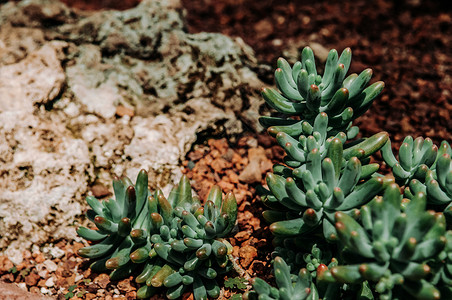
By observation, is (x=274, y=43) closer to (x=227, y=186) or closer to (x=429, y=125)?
(x=429, y=125)

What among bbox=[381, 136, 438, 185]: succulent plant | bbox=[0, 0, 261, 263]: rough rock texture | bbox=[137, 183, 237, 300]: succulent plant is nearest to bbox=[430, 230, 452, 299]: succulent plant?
bbox=[381, 136, 438, 185]: succulent plant

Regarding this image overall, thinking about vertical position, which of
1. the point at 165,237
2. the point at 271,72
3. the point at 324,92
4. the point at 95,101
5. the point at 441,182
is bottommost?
the point at 165,237

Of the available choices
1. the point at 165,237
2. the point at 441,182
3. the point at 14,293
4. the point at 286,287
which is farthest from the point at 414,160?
the point at 14,293

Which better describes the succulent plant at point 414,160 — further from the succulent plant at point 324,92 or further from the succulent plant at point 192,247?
the succulent plant at point 192,247

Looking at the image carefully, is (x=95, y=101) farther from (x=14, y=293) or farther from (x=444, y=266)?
(x=444, y=266)

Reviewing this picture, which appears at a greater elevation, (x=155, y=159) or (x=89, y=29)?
(x=89, y=29)

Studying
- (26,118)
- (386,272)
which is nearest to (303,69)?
(386,272)

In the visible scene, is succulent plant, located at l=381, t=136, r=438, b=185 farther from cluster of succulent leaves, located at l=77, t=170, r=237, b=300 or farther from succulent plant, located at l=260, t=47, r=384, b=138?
cluster of succulent leaves, located at l=77, t=170, r=237, b=300
